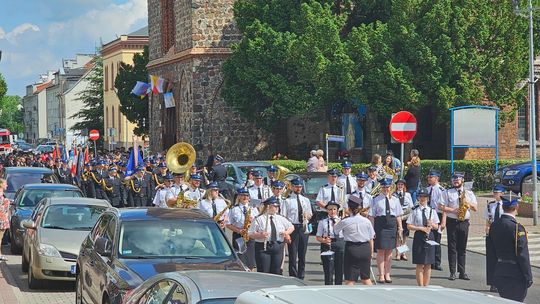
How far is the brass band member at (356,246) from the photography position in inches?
551

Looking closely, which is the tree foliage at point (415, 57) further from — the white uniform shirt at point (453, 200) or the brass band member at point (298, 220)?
the brass band member at point (298, 220)

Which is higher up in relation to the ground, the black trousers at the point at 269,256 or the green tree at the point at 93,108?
the green tree at the point at 93,108

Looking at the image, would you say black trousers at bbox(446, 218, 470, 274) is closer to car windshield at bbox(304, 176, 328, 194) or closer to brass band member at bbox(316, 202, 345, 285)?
brass band member at bbox(316, 202, 345, 285)

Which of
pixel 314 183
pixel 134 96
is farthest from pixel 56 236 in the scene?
pixel 134 96

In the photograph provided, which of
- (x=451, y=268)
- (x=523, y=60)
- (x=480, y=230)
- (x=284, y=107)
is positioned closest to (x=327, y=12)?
(x=284, y=107)

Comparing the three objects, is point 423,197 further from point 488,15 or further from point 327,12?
point 327,12

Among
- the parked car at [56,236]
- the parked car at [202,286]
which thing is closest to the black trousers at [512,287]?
the parked car at [202,286]

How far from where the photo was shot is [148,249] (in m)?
11.4

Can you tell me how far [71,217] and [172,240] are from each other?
5.39 meters

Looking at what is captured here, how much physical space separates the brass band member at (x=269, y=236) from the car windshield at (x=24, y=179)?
1162cm

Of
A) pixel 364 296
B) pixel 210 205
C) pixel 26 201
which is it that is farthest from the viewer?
pixel 26 201

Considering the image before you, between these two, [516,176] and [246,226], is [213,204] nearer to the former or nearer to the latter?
[246,226]

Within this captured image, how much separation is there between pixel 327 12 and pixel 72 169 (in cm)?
1167

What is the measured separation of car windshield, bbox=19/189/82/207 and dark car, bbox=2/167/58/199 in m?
3.77
